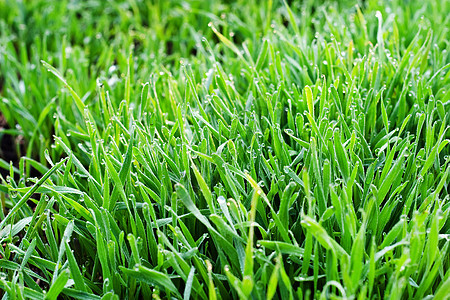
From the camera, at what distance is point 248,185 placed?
1185 mm

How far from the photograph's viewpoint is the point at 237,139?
126cm

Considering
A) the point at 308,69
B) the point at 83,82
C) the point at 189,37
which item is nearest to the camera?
the point at 308,69

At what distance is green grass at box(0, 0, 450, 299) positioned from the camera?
0.98 m

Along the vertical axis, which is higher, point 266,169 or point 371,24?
point 371,24

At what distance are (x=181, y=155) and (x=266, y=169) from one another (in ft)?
0.67

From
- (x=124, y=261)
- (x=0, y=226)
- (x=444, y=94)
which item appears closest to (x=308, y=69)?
(x=444, y=94)

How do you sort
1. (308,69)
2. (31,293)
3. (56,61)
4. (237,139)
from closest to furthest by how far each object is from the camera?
(31,293) → (237,139) → (308,69) → (56,61)

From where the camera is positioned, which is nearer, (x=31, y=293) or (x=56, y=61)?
(x=31, y=293)

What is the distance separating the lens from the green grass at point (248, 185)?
978mm

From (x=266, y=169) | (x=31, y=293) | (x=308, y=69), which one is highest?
(x=308, y=69)

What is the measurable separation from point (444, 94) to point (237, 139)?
62 cm

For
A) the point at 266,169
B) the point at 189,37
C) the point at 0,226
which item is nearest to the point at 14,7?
the point at 189,37

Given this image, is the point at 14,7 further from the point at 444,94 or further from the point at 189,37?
the point at 444,94

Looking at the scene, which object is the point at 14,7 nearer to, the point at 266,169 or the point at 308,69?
the point at 308,69
